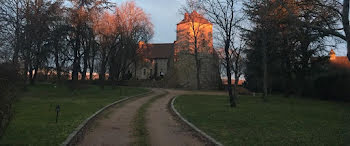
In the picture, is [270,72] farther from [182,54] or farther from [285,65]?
[182,54]

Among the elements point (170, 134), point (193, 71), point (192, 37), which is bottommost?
point (170, 134)

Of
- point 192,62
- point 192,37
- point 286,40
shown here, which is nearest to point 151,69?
point 192,62

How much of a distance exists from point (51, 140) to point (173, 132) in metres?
3.83

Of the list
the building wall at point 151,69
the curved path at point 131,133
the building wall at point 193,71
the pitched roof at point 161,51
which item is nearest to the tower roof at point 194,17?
the curved path at point 131,133

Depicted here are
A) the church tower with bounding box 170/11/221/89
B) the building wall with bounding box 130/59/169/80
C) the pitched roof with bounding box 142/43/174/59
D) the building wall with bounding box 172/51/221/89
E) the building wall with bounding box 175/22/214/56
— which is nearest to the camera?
the building wall with bounding box 175/22/214/56

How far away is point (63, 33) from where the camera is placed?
27859 millimetres

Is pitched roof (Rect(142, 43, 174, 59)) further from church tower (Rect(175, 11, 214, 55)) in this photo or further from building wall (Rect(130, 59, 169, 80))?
church tower (Rect(175, 11, 214, 55))

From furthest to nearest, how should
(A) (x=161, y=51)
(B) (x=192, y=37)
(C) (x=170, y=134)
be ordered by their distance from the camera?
(A) (x=161, y=51) → (B) (x=192, y=37) → (C) (x=170, y=134)

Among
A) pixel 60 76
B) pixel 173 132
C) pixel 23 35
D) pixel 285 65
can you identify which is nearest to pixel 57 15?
pixel 23 35

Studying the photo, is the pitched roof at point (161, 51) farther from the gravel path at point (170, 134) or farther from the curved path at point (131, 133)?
the gravel path at point (170, 134)

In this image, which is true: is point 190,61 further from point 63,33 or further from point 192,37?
point 63,33

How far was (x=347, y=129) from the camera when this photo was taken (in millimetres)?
8852

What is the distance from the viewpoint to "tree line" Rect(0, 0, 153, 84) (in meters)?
22.6

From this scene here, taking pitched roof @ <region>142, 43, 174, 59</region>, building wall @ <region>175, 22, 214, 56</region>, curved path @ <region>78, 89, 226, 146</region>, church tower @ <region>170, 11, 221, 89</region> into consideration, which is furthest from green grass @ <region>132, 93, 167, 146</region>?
pitched roof @ <region>142, 43, 174, 59</region>
